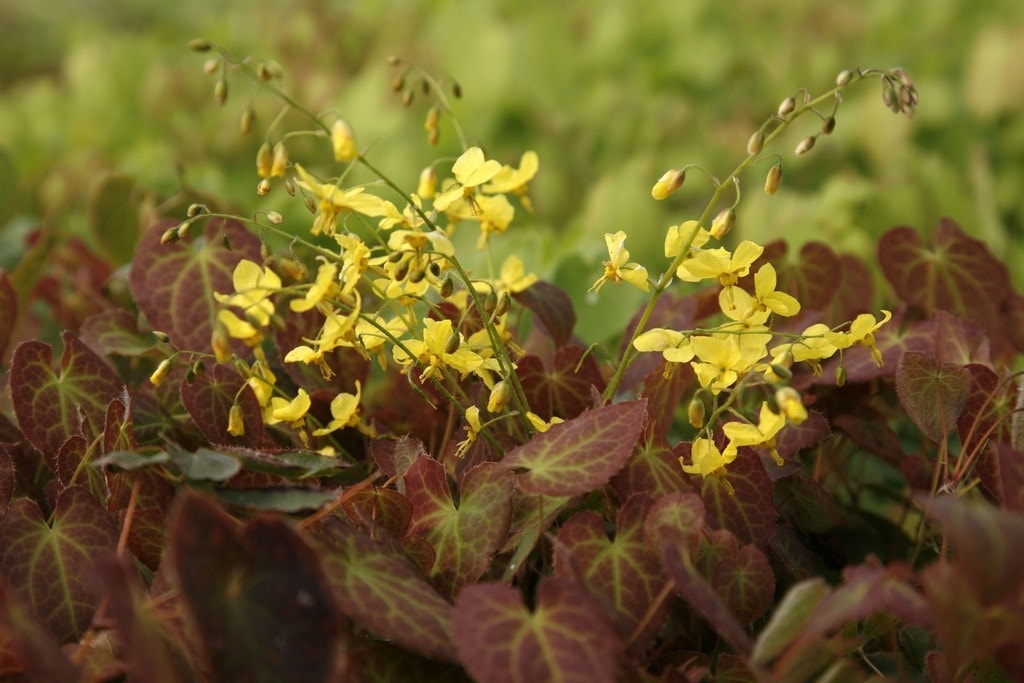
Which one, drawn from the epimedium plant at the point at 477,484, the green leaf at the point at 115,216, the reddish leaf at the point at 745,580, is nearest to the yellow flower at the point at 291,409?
the epimedium plant at the point at 477,484

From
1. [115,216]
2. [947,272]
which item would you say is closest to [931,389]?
[947,272]

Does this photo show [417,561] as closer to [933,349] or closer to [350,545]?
[350,545]

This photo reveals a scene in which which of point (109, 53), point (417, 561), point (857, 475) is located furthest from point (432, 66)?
point (417, 561)

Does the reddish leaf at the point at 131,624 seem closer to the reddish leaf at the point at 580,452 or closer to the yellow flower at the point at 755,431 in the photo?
the reddish leaf at the point at 580,452

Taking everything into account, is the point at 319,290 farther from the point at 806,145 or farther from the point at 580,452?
the point at 806,145

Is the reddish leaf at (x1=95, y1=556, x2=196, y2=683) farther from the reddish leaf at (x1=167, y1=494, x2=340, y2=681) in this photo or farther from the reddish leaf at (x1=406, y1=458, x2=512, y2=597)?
the reddish leaf at (x1=406, y1=458, x2=512, y2=597)

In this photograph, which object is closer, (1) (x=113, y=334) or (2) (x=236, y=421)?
(2) (x=236, y=421)
